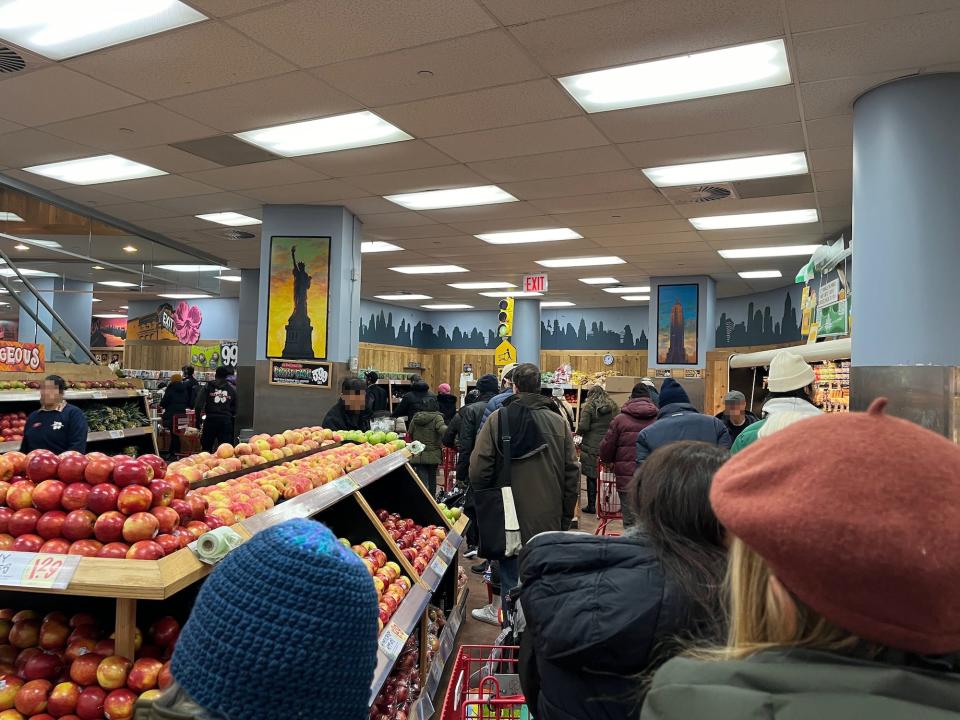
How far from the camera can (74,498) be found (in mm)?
1944

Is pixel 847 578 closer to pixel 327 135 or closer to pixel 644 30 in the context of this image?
pixel 644 30

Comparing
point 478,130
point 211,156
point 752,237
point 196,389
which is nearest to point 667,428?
point 478,130

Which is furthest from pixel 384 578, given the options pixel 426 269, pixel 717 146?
pixel 426 269

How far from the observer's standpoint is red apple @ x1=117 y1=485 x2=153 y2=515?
6.31 ft

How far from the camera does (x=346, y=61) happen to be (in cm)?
431

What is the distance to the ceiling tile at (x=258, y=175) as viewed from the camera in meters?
6.50

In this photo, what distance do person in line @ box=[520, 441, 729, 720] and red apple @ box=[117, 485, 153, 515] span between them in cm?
112

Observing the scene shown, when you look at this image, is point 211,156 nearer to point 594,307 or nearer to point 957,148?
point 957,148

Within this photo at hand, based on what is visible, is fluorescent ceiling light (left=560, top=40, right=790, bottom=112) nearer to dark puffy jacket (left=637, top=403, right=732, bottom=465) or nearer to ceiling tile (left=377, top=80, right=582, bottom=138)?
ceiling tile (left=377, top=80, right=582, bottom=138)

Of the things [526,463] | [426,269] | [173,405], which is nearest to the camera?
[526,463]

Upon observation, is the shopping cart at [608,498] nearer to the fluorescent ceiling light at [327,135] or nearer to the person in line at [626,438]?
the person in line at [626,438]

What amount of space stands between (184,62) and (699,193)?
16.1 ft

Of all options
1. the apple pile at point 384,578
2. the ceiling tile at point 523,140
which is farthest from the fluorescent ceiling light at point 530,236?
the apple pile at point 384,578

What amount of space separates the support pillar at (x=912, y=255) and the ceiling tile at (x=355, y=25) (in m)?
2.62
